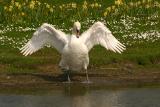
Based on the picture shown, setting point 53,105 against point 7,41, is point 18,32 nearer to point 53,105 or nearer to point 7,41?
point 7,41

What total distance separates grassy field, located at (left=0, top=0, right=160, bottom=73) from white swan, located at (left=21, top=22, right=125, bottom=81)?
3.01 feet

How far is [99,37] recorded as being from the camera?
20875mm

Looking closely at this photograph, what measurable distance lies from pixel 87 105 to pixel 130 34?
9.34 m

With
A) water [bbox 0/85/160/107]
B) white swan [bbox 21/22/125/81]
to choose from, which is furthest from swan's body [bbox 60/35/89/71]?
water [bbox 0/85/160/107]

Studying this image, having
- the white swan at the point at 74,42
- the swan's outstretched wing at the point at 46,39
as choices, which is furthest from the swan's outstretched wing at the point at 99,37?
the swan's outstretched wing at the point at 46,39

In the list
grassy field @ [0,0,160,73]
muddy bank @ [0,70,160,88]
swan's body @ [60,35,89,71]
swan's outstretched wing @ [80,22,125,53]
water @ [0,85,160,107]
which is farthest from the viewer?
grassy field @ [0,0,160,73]

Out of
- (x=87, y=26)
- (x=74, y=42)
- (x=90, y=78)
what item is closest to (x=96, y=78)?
(x=90, y=78)

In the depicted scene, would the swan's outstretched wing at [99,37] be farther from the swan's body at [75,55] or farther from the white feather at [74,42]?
the swan's body at [75,55]

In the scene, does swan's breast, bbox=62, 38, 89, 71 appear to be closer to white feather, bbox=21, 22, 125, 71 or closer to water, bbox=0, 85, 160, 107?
white feather, bbox=21, 22, 125, 71

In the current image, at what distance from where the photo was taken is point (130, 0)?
104ft

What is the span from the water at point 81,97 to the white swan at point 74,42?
71cm

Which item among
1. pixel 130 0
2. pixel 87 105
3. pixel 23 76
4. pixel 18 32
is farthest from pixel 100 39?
pixel 130 0

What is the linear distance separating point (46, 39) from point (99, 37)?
4.91ft

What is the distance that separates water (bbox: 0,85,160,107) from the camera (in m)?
17.2
